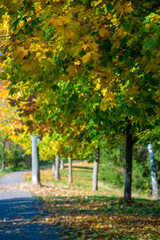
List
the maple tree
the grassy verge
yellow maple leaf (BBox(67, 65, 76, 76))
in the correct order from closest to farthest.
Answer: the maple tree
yellow maple leaf (BBox(67, 65, 76, 76))
the grassy verge

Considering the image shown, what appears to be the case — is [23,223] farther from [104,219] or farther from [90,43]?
[90,43]

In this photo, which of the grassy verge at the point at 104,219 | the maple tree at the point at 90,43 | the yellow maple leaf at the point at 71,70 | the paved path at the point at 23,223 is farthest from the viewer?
the grassy verge at the point at 104,219

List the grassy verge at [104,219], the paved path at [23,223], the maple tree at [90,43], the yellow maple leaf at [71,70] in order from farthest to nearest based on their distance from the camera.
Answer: the grassy verge at [104,219] → the paved path at [23,223] → the yellow maple leaf at [71,70] → the maple tree at [90,43]

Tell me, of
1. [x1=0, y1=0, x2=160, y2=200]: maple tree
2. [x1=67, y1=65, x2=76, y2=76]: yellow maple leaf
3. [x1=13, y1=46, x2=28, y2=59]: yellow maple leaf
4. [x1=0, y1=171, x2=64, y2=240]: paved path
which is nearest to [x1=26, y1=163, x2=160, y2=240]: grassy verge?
[x1=0, y1=171, x2=64, y2=240]: paved path

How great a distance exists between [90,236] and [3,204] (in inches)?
221

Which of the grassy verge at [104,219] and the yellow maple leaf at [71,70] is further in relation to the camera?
the grassy verge at [104,219]

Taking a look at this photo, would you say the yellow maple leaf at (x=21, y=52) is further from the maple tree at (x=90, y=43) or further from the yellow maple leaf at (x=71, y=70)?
the yellow maple leaf at (x=71, y=70)

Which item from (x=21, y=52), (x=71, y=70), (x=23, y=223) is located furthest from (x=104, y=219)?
(x=21, y=52)

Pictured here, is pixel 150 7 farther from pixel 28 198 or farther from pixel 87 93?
pixel 28 198

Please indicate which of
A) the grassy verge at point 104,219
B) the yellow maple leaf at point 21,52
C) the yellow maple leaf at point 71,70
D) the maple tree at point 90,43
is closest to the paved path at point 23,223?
the grassy verge at point 104,219

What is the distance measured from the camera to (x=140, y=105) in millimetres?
3660

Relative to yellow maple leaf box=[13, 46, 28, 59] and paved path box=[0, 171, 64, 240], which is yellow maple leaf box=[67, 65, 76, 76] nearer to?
yellow maple leaf box=[13, 46, 28, 59]

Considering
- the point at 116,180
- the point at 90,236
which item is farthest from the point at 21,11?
the point at 116,180

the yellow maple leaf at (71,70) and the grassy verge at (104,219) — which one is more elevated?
the yellow maple leaf at (71,70)
